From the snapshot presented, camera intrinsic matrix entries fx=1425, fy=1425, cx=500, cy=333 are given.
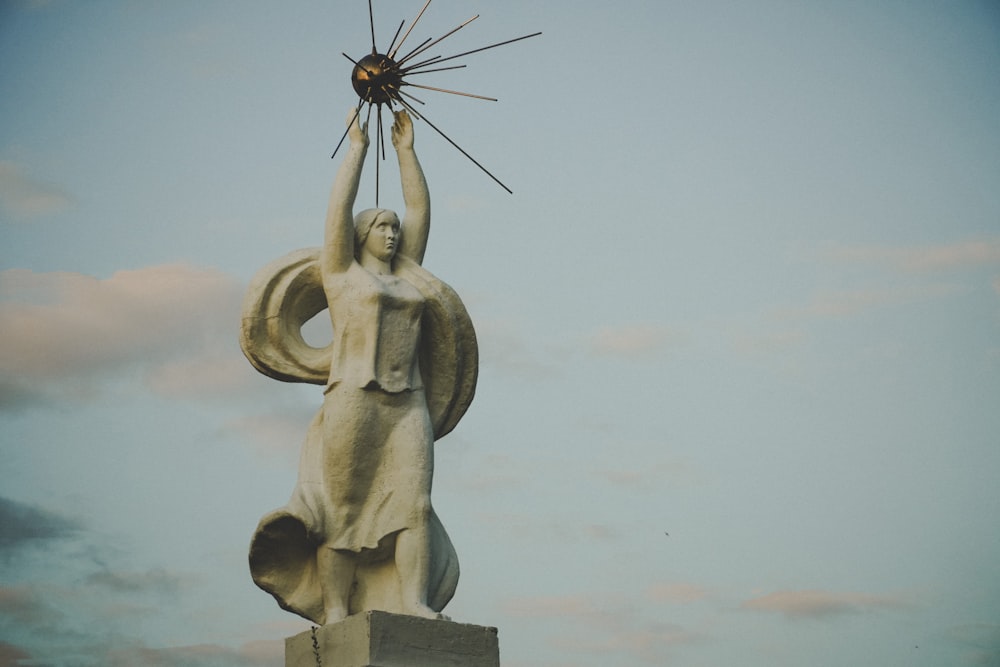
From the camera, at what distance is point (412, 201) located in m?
11.5

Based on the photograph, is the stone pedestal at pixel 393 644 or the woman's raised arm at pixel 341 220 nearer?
the stone pedestal at pixel 393 644

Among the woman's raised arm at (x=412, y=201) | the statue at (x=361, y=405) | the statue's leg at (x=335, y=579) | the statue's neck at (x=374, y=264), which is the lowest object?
the statue's leg at (x=335, y=579)

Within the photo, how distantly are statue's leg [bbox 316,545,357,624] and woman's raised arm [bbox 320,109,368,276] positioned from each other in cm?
217

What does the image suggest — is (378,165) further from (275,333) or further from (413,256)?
(275,333)

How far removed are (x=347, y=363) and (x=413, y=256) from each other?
115 cm

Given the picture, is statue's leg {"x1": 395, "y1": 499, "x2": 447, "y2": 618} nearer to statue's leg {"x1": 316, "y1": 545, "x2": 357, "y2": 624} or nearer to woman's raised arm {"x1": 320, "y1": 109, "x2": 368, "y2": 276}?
statue's leg {"x1": 316, "y1": 545, "x2": 357, "y2": 624}

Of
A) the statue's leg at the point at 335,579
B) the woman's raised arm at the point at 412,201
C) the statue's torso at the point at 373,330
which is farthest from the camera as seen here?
the woman's raised arm at the point at 412,201

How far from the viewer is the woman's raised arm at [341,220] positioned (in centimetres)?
1098

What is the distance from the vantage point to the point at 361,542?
34.8ft

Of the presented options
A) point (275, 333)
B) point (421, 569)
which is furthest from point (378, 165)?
point (421, 569)

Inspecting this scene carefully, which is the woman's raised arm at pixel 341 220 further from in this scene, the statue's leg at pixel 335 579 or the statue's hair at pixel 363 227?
the statue's leg at pixel 335 579

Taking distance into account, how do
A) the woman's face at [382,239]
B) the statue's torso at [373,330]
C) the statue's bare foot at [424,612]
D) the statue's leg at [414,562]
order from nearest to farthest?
the statue's bare foot at [424,612]
the statue's leg at [414,562]
the statue's torso at [373,330]
the woman's face at [382,239]

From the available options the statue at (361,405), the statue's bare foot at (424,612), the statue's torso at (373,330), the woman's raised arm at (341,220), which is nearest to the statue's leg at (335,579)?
the statue at (361,405)

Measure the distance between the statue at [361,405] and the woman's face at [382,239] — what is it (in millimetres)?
11
